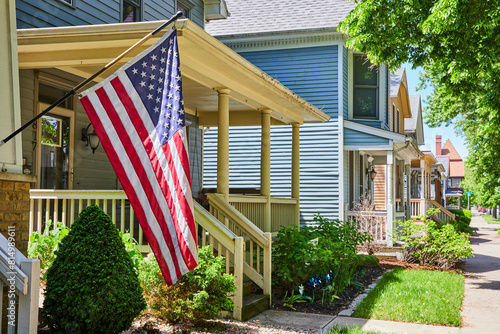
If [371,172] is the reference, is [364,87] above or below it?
above

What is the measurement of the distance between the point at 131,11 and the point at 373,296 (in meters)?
7.58

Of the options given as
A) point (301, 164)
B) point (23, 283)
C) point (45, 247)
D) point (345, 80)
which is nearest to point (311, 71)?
point (345, 80)

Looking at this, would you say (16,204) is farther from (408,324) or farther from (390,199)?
(390,199)

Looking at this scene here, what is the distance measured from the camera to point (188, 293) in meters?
6.18

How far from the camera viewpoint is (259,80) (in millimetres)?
8781

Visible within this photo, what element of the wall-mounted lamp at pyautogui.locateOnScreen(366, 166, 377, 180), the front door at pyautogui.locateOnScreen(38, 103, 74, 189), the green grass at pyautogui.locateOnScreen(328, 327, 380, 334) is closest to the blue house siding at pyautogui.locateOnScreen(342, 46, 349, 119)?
the wall-mounted lamp at pyautogui.locateOnScreen(366, 166, 377, 180)

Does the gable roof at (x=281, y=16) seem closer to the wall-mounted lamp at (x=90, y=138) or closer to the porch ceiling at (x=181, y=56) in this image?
the porch ceiling at (x=181, y=56)

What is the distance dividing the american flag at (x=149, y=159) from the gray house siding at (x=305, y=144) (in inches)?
463

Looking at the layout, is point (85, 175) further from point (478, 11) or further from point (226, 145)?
point (478, 11)

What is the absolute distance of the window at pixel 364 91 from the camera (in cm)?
1727

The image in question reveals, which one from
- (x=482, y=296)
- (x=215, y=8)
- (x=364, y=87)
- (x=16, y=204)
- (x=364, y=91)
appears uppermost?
(x=215, y=8)

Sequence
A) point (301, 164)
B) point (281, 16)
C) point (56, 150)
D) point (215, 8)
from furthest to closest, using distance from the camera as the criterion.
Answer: point (281, 16), point (301, 164), point (215, 8), point (56, 150)

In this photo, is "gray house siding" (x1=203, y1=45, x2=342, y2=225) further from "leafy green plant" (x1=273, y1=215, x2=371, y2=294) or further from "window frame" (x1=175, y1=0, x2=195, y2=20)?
"leafy green plant" (x1=273, y1=215, x2=371, y2=294)

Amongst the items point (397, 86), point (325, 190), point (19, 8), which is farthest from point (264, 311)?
point (397, 86)
